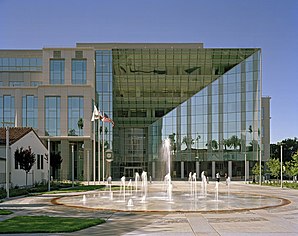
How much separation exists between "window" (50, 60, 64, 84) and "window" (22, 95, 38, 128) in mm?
4665

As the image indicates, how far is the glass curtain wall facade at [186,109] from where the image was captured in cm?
7075

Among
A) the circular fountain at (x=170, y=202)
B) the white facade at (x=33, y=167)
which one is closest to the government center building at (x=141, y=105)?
the white facade at (x=33, y=167)

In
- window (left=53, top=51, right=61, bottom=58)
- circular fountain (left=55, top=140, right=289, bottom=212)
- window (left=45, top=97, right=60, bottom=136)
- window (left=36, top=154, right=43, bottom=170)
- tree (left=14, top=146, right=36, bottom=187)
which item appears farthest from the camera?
window (left=53, top=51, right=61, bottom=58)

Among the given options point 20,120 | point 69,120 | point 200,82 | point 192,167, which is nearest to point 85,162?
point 69,120

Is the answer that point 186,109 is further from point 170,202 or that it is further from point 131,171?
point 170,202

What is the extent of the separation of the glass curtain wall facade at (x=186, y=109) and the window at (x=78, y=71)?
621 cm

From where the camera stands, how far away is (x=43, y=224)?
49.8 feet

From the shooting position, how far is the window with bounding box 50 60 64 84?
69312mm

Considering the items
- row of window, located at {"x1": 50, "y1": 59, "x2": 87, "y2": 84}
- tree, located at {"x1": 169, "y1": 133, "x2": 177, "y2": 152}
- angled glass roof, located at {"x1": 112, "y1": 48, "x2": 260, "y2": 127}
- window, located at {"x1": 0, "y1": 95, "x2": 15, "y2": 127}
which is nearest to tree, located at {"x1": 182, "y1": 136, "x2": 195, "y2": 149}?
tree, located at {"x1": 169, "y1": 133, "x2": 177, "y2": 152}

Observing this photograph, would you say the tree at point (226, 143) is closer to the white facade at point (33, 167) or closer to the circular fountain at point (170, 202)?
the white facade at point (33, 167)

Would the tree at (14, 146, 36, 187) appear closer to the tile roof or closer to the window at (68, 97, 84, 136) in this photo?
the tile roof

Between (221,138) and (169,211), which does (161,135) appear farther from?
(169,211)

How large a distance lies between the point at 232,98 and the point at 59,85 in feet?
98.2

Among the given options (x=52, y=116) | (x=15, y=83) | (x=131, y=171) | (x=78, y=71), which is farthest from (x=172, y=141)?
(x=15, y=83)
